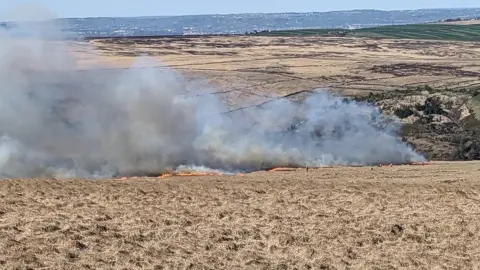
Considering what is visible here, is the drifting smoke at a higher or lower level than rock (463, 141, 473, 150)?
higher

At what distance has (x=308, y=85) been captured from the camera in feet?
238

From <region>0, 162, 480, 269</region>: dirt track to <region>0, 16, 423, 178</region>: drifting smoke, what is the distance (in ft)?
33.6

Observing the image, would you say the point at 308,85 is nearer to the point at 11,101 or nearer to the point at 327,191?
the point at 11,101

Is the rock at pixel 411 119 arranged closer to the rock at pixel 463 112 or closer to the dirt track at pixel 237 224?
the rock at pixel 463 112

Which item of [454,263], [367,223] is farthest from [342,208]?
[454,263]

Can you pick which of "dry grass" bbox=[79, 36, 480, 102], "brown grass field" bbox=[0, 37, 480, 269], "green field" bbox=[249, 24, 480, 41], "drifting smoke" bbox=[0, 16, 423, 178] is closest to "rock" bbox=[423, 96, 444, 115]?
"drifting smoke" bbox=[0, 16, 423, 178]

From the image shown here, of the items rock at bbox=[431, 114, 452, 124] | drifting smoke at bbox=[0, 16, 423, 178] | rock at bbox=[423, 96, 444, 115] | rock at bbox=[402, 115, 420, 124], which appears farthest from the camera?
rock at bbox=[423, 96, 444, 115]

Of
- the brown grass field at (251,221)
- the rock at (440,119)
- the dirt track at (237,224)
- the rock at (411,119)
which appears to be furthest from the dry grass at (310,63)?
the dirt track at (237,224)

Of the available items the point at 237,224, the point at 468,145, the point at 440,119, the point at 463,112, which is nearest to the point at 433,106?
the point at 463,112

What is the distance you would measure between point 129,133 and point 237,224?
1826cm

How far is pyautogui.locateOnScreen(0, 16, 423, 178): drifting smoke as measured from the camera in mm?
32156

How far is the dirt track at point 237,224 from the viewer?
47.3 ft

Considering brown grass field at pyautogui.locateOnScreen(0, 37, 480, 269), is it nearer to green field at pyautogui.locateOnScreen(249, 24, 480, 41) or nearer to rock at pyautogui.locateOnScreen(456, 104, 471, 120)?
rock at pyautogui.locateOnScreen(456, 104, 471, 120)

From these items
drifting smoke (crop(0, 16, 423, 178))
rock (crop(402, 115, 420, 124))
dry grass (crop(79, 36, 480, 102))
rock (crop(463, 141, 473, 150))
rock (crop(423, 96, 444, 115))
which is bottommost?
dry grass (crop(79, 36, 480, 102))
